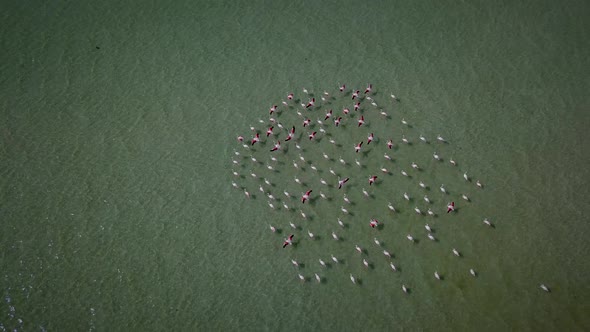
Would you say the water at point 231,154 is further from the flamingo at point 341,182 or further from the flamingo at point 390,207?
the flamingo at point 341,182

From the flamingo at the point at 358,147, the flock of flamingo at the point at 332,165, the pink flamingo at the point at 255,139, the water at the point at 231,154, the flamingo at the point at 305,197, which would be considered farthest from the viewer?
the pink flamingo at the point at 255,139

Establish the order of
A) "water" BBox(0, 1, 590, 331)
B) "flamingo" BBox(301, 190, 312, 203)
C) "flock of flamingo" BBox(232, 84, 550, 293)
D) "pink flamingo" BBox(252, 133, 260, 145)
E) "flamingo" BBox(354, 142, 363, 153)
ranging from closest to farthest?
"water" BBox(0, 1, 590, 331)
"flock of flamingo" BBox(232, 84, 550, 293)
"flamingo" BBox(301, 190, 312, 203)
"flamingo" BBox(354, 142, 363, 153)
"pink flamingo" BBox(252, 133, 260, 145)

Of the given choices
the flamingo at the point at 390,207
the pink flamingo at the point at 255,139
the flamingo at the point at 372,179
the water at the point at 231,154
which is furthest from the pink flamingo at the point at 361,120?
the pink flamingo at the point at 255,139

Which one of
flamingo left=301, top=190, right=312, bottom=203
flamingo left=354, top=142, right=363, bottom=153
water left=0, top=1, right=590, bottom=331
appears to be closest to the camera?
water left=0, top=1, right=590, bottom=331

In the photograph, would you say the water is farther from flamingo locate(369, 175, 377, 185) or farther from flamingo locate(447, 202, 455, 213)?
flamingo locate(369, 175, 377, 185)

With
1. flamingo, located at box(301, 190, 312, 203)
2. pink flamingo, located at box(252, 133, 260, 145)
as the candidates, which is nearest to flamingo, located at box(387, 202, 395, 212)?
flamingo, located at box(301, 190, 312, 203)

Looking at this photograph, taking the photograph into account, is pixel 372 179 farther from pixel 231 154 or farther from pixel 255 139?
pixel 231 154

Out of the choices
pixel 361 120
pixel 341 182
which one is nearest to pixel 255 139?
pixel 341 182
